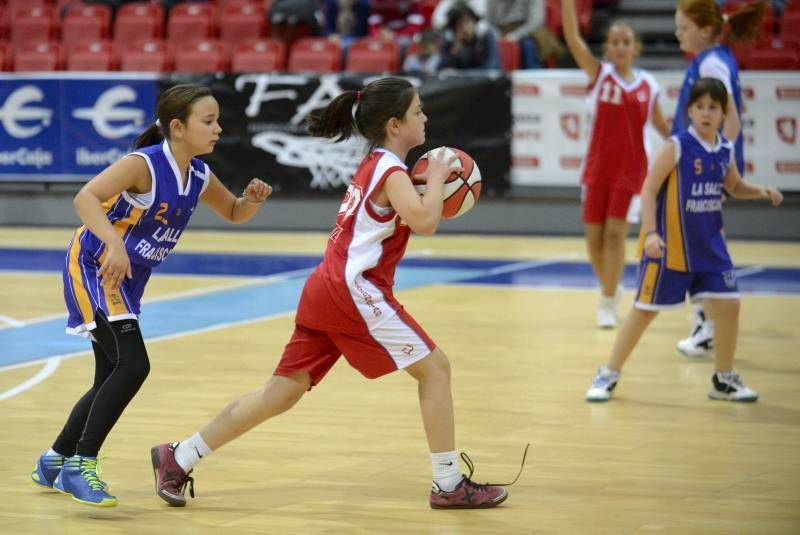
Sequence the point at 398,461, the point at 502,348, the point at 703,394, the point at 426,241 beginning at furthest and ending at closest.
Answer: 1. the point at 426,241
2. the point at 502,348
3. the point at 703,394
4. the point at 398,461

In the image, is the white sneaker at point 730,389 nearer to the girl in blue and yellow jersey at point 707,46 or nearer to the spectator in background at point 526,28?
the girl in blue and yellow jersey at point 707,46

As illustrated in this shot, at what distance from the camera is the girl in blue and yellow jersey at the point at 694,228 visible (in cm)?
653

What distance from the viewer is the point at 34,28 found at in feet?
56.9

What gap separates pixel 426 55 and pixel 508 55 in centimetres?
90

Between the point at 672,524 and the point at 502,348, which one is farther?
the point at 502,348

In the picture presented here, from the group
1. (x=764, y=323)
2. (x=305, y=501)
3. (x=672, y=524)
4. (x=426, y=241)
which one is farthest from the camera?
(x=426, y=241)

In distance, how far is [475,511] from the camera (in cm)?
468

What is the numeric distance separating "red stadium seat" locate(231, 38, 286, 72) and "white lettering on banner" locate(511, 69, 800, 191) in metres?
2.90

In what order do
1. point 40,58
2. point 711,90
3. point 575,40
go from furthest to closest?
point 40,58
point 575,40
point 711,90

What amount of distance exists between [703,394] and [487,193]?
26.1 ft

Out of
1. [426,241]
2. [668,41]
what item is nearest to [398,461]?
[426,241]

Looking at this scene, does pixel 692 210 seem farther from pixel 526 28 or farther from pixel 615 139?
pixel 526 28

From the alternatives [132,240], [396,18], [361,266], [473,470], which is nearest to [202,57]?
[396,18]

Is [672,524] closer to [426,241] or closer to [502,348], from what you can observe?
[502,348]
